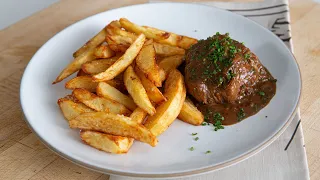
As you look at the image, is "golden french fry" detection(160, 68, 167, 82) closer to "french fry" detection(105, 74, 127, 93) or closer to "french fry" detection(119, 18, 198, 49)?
"french fry" detection(105, 74, 127, 93)

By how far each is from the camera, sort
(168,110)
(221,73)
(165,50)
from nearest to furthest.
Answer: (168,110), (221,73), (165,50)

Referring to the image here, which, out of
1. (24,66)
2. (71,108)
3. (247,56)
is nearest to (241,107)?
(247,56)

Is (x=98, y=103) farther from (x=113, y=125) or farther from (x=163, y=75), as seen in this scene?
(x=163, y=75)

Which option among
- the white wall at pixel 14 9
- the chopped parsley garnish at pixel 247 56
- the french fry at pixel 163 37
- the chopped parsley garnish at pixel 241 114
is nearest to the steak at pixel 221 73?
the chopped parsley garnish at pixel 247 56

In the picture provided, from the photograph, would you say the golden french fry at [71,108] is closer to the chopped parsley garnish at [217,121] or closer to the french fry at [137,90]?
the french fry at [137,90]

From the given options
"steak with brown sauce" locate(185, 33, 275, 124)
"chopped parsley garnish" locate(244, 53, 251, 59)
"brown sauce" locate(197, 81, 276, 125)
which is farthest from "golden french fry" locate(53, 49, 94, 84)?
"chopped parsley garnish" locate(244, 53, 251, 59)

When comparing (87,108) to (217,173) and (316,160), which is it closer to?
(217,173)

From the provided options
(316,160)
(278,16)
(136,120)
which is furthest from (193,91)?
(278,16)
